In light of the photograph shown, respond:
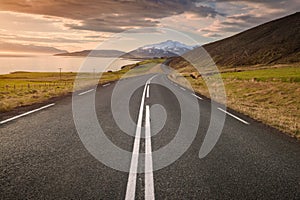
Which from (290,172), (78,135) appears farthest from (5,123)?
(290,172)

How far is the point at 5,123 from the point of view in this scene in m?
7.95

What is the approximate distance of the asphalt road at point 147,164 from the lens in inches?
147

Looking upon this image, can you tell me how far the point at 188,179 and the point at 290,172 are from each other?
1.79 m

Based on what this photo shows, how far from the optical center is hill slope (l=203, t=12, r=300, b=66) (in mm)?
96375

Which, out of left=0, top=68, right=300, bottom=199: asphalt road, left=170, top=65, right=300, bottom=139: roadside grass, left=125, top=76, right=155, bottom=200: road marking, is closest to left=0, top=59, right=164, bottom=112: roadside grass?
left=0, top=68, right=300, bottom=199: asphalt road

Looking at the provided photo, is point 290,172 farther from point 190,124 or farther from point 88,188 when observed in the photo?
point 190,124

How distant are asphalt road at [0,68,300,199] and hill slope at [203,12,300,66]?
88608 millimetres

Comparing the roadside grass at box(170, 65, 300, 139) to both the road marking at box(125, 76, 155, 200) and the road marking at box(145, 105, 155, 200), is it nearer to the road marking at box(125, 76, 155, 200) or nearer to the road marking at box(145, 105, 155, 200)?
the road marking at box(145, 105, 155, 200)

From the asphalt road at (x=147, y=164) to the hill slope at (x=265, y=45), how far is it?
291 feet

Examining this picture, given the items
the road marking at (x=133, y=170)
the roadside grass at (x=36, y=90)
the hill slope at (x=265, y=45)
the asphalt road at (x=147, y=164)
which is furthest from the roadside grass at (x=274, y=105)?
the hill slope at (x=265, y=45)

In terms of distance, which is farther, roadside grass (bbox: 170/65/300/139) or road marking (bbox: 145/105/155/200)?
roadside grass (bbox: 170/65/300/139)

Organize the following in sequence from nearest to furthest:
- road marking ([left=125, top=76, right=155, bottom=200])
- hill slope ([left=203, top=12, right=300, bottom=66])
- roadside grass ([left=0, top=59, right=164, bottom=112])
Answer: road marking ([left=125, top=76, right=155, bottom=200]), roadside grass ([left=0, top=59, right=164, bottom=112]), hill slope ([left=203, top=12, right=300, bottom=66])

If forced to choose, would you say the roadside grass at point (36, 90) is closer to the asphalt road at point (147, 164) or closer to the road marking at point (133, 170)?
the asphalt road at point (147, 164)

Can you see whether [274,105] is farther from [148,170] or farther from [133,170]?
[133,170]
